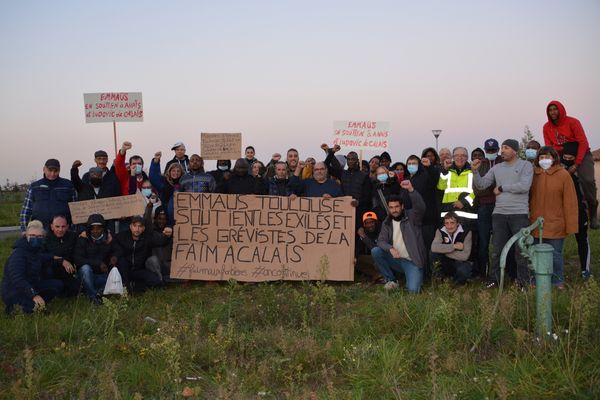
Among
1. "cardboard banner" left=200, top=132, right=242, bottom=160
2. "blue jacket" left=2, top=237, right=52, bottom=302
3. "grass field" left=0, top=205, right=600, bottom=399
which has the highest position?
"cardboard banner" left=200, top=132, right=242, bottom=160

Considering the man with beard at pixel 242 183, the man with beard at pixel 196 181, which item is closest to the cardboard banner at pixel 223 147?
the man with beard at pixel 196 181

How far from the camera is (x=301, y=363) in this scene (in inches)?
→ 207

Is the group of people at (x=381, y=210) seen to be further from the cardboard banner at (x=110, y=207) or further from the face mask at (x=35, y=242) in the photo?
the cardboard banner at (x=110, y=207)

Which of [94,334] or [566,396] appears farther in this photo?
[94,334]

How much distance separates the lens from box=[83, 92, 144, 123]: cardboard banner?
10.2 metres

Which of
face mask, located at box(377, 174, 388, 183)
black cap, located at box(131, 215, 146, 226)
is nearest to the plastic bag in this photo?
black cap, located at box(131, 215, 146, 226)

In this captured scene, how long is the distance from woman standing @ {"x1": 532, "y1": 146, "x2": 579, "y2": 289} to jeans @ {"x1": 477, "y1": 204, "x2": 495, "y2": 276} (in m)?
0.89

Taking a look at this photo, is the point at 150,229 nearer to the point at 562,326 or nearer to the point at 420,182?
the point at 420,182

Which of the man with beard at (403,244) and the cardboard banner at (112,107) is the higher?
the cardboard banner at (112,107)

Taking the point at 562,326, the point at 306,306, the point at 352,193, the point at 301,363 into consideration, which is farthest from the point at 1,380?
the point at 352,193

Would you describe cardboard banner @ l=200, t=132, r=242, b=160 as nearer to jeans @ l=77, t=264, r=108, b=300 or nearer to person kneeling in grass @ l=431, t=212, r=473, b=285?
jeans @ l=77, t=264, r=108, b=300

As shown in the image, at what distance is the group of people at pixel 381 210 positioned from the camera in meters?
7.42

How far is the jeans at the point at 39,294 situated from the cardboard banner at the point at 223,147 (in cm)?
367

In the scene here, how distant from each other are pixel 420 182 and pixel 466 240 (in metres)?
Result: 1.15
